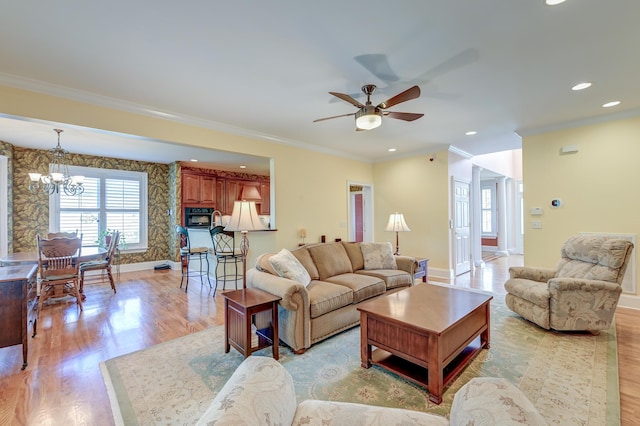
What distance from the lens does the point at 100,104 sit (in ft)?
10.8

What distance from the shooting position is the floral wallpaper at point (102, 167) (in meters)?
5.40

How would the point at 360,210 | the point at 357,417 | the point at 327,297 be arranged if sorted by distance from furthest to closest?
the point at 360,210 → the point at 327,297 → the point at 357,417

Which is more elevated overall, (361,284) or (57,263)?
(57,263)

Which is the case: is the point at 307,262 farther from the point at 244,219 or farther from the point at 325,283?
the point at 244,219

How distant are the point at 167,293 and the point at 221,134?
9.21 feet

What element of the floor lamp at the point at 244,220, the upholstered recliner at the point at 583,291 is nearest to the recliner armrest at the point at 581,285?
the upholstered recliner at the point at 583,291

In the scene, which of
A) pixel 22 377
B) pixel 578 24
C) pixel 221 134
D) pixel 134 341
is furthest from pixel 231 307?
pixel 578 24

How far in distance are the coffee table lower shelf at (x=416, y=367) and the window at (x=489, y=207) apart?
8.30 m

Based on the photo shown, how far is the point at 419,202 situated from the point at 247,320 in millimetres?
4798

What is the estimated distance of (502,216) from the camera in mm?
9125

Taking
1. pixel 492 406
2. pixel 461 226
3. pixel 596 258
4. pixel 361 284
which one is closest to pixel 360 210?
pixel 461 226

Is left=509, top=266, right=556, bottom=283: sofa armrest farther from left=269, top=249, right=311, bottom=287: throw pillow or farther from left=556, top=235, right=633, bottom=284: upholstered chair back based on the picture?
left=269, top=249, right=311, bottom=287: throw pillow

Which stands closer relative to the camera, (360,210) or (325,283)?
(325,283)

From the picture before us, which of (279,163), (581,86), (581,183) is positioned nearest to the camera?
(581,86)
